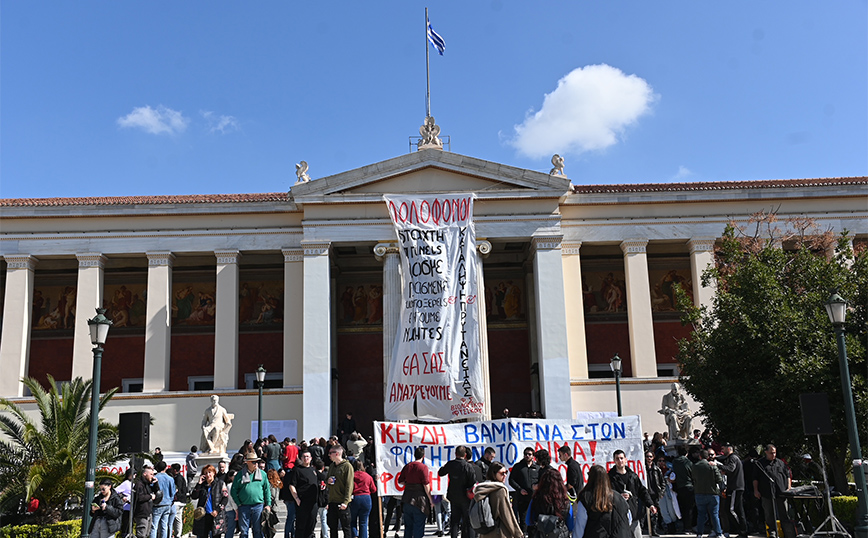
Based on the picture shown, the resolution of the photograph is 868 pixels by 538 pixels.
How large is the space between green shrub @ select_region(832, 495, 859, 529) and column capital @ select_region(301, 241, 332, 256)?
62.8 feet

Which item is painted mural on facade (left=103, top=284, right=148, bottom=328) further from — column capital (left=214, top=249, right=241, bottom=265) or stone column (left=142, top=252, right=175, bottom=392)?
column capital (left=214, top=249, right=241, bottom=265)

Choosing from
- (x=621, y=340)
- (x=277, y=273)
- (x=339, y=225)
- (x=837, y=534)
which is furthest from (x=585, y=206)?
(x=837, y=534)

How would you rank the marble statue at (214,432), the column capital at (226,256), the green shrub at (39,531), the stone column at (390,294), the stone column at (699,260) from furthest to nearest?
the column capital at (226,256)
the stone column at (699,260)
the stone column at (390,294)
the marble statue at (214,432)
the green shrub at (39,531)

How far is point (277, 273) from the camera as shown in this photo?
3397 centimetres

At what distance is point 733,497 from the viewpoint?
1466 centimetres

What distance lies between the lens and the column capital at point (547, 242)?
29703mm

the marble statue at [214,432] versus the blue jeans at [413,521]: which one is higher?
the marble statue at [214,432]

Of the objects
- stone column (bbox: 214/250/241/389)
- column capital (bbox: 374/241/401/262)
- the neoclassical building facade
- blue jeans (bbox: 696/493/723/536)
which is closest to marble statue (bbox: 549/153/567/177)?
the neoclassical building facade

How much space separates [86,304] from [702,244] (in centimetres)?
2239

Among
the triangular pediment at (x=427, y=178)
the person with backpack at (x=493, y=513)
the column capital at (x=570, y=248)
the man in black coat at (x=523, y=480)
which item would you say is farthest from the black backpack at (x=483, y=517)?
the column capital at (x=570, y=248)

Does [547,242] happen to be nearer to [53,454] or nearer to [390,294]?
[390,294]

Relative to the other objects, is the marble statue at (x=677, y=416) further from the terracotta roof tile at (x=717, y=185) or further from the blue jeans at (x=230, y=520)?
the blue jeans at (x=230, y=520)

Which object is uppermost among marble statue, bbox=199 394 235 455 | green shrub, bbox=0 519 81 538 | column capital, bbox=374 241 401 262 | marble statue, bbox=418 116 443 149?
marble statue, bbox=418 116 443 149

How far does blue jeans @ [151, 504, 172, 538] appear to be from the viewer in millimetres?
14156
